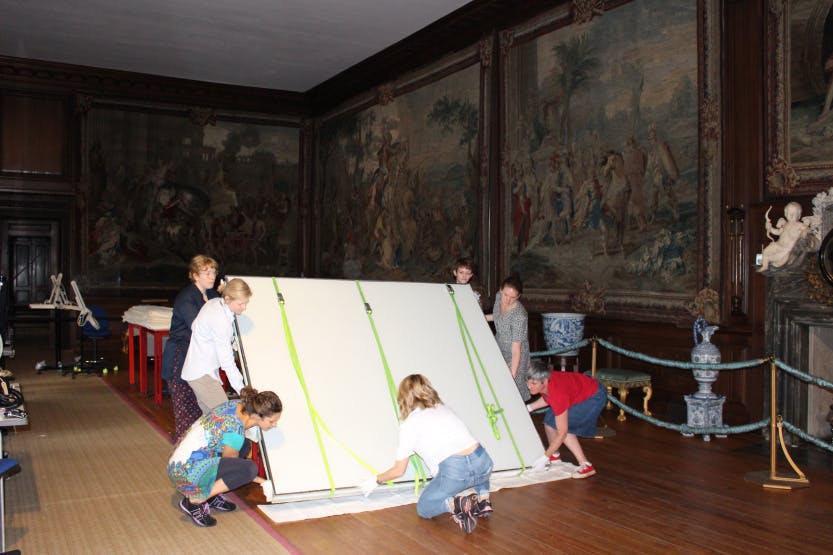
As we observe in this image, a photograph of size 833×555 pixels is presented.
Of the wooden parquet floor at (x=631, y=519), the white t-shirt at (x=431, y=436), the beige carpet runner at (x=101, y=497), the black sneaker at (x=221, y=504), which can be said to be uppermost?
the white t-shirt at (x=431, y=436)

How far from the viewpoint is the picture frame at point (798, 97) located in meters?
8.00

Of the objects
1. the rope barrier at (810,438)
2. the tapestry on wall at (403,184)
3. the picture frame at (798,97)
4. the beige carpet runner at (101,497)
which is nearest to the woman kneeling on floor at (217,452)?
the beige carpet runner at (101,497)

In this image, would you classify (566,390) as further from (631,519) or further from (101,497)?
(101,497)

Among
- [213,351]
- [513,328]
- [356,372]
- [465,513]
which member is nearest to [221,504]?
[213,351]

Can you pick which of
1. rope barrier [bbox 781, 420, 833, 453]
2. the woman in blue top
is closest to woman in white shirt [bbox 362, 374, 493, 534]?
the woman in blue top

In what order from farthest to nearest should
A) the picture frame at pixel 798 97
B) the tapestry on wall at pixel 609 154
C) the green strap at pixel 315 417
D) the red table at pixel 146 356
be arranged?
the red table at pixel 146 356
the tapestry on wall at pixel 609 154
the picture frame at pixel 798 97
the green strap at pixel 315 417

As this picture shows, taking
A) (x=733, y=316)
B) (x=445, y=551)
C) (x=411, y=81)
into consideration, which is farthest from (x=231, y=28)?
(x=445, y=551)

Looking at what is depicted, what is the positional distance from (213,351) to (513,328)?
3.00 m

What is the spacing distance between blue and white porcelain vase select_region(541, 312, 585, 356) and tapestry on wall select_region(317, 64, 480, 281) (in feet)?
10.8

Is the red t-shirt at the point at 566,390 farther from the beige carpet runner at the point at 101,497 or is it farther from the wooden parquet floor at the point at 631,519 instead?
the beige carpet runner at the point at 101,497

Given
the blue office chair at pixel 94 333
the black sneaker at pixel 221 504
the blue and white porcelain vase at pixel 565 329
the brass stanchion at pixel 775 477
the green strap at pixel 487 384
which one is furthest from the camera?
the blue office chair at pixel 94 333

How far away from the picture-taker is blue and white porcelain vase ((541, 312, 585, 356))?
33.7ft

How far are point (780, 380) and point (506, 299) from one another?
3.41 meters

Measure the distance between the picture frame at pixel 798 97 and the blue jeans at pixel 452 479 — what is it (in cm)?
522
